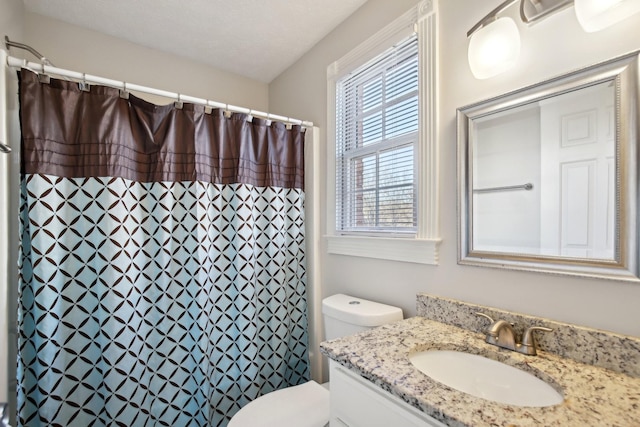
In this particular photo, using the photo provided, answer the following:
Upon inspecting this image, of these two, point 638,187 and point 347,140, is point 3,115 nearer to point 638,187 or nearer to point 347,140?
point 347,140

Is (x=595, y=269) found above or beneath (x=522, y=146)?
beneath

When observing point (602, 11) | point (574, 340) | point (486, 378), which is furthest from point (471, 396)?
point (602, 11)

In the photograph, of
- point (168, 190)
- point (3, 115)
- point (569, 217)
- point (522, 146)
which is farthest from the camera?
point (168, 190)

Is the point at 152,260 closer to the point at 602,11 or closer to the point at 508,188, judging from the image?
the point at 508,188

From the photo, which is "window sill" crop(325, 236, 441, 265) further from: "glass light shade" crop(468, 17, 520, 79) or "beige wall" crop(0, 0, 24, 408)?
"beige wall" crop(0, 0, 24, 408)

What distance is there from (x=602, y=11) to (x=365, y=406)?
1.26 meters

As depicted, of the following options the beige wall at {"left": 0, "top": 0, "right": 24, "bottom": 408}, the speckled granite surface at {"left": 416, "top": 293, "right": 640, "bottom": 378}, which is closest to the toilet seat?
the speckled granite surface at {"left": 416, "top": 293, "right": 640, "bottom": 378}

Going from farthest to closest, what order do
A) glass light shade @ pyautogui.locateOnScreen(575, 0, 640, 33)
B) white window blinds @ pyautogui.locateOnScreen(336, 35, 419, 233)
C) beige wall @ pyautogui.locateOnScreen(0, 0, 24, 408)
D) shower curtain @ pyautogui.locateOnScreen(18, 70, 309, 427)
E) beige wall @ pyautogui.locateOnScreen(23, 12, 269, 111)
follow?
beige wall @ pyautogui.locateOnScreen(23, 12, 269, 111)
white window blinds @ pyautogui.locateOnScreen(336, 35, 419, 233)
shower curtain @ pyautogui.locateOnScreen(18, 70, 309, 427)
beige wall @ pyautogui.locateOnScreen(0, 0, 24, 408)
glass light shade @ pyautogui.locateOnScreen(575, 0, 640, 33)

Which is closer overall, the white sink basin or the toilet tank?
the white sink basin

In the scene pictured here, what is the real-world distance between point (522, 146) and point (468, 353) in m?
0.73

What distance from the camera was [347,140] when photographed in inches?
69.7

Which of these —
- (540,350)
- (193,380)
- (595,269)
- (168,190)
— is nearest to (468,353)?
(540,350)

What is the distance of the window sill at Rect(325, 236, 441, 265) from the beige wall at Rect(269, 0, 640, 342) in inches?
1.6

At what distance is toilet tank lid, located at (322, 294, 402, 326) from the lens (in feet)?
4.31
